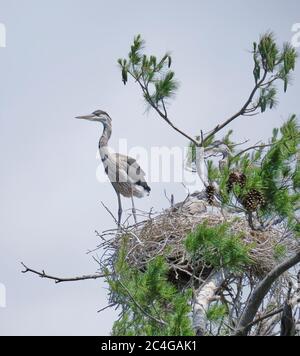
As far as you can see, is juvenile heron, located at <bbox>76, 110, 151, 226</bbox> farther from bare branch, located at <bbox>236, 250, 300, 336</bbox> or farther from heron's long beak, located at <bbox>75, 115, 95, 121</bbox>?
bare branch, located at <bbox>236, 250, 300, 336</bbox>

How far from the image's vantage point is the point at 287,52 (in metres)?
9.41

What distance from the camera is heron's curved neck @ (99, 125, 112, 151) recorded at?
12094 millimetres

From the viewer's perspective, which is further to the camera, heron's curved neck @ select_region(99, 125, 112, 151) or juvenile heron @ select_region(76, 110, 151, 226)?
heron's curved neck @ select_region(99, 125, 112, 151)

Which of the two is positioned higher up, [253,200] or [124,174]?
[253,200]

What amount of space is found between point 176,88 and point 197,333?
2.66 metres

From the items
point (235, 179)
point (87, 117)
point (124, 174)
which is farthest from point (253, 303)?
point (87, 117)

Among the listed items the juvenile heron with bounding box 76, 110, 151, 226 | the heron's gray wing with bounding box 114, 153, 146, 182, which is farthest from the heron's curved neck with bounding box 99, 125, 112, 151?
the heron's gray wing with bounding box 114, 153, 146, 182

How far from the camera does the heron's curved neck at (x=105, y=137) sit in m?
12.1

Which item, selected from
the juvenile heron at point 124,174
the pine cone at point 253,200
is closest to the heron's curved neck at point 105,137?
the juvenile heron at point 124,174

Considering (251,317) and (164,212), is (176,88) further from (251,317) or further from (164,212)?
(251,317)

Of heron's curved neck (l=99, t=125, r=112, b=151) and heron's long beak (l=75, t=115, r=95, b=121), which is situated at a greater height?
heron's long beak (l=75, t=115, r=95, b=121)

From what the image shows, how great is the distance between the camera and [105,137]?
12180mm

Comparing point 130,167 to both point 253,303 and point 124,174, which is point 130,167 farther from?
point 253,303

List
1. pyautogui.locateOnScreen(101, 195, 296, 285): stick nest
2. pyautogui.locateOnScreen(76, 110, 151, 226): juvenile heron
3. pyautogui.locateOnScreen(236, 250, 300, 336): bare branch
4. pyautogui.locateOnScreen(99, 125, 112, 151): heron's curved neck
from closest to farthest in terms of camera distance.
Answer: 1. pyautogui.locateOnScreen(236, 250, 300, 336): bare branch
2. pyautogui.locateOnScreen(101, 195, 296, 285): stick nest
3. pyautogui.locateOnScreen(76, 110, 151, 226): juvenile heron
4. pyautogui.locateOnScreen(99, 125, 112, 151): heron's curved neck
